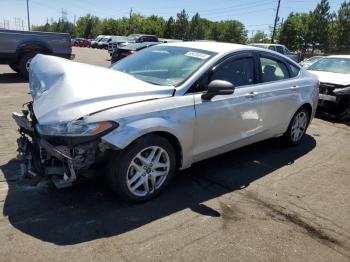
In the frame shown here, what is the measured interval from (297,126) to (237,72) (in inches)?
79.4

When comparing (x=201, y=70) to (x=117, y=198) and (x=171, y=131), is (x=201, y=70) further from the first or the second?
(x=117, y=198)

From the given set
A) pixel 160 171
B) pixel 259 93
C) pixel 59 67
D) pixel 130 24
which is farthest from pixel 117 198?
pixel 130 24

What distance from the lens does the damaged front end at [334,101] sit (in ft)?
28.1

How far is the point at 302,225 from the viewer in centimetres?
384

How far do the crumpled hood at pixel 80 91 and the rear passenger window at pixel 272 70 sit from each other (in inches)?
73.6

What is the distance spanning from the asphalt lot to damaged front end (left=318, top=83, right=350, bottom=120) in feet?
12.1

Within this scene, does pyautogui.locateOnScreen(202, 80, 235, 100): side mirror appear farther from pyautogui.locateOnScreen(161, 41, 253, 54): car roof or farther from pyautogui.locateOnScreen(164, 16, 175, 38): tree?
pyautogui.locateOnScreen(164, 16, 175, 38): tree

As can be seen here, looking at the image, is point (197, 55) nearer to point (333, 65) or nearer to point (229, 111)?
point (229, 111)

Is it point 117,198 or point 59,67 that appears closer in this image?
point 117,198

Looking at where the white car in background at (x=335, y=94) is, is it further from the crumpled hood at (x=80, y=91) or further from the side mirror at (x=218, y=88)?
the crumpled hood at (x=80, y=91)

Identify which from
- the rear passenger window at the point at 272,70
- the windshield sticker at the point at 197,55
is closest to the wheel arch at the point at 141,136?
the windshield sticker at the point at 197,55

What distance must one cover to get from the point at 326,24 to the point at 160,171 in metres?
59.2

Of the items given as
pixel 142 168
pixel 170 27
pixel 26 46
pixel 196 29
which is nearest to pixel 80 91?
pixel 142 168

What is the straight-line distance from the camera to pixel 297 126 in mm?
6336
